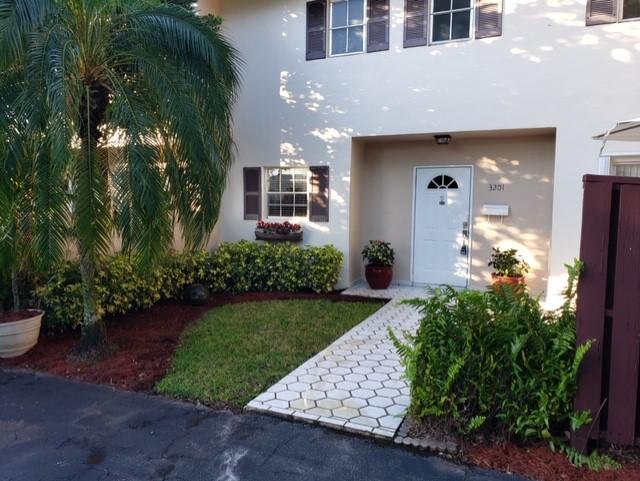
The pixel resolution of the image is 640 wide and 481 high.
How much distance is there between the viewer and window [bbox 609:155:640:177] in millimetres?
6504

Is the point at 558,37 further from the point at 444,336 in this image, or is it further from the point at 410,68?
the point at 444,336

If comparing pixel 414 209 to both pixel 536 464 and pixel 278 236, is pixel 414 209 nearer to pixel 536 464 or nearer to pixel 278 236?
pixel 278 236

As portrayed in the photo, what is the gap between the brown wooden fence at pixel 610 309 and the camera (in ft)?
9.72

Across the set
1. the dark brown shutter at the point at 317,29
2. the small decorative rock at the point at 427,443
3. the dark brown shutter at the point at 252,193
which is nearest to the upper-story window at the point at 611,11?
the dark brown shutter at the point at 317,29

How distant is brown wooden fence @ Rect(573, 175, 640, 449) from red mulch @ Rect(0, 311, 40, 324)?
5616mm

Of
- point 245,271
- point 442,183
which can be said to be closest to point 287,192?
point 245,271

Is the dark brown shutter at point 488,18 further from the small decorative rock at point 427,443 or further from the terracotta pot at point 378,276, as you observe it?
the small decorative rock at point 427,443

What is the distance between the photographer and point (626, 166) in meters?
6.64

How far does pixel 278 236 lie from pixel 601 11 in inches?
244

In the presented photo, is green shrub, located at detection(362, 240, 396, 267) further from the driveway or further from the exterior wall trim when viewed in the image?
the driveway

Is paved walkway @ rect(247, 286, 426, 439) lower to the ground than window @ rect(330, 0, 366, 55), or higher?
lower

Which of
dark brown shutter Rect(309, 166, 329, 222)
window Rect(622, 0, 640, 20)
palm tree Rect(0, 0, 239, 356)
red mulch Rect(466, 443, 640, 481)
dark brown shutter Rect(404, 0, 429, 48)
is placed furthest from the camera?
dark brown shutter Rect(309, 166, 329, 222)

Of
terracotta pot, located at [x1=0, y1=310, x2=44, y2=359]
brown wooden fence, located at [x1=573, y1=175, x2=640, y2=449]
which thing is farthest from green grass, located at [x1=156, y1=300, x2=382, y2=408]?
brown wooden fence, located at [x1=573, y1=175, x2=640, y2=449]

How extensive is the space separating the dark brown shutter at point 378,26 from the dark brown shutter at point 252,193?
10.4 ft
